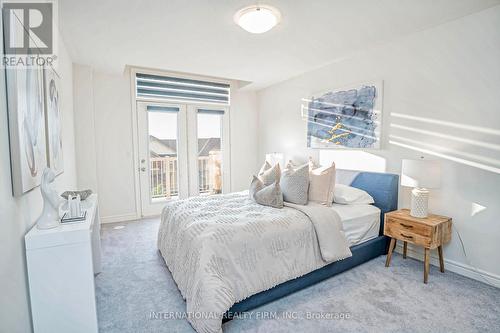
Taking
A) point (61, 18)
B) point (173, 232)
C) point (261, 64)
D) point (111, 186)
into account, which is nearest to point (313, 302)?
point (173, 232)

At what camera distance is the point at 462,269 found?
253 cm

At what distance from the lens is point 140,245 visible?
131 inches

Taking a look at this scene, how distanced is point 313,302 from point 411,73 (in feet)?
8.56

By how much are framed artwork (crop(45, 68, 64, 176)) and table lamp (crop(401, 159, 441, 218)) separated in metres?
3.13

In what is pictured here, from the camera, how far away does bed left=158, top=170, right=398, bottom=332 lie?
71.3 inches

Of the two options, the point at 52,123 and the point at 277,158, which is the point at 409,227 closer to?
the point at 277,158

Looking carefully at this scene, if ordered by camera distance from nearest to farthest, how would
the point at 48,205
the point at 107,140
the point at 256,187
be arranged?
the point at 48,205, the point at 256,187, the point at 107,140

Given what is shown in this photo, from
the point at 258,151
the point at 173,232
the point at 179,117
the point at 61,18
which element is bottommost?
the point at 173,232

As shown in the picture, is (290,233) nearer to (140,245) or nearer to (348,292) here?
(348,292)

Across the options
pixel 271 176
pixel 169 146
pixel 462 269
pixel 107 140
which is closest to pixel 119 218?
pixel 107 140

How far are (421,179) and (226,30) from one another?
2.43 m

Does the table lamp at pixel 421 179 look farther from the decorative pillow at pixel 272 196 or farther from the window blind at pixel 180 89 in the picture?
the window blind at pixel 180 89

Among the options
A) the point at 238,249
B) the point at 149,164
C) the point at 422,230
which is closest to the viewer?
the point at 238,249

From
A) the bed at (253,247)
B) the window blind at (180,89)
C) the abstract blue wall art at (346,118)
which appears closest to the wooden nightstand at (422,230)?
the bed at (253,247)
